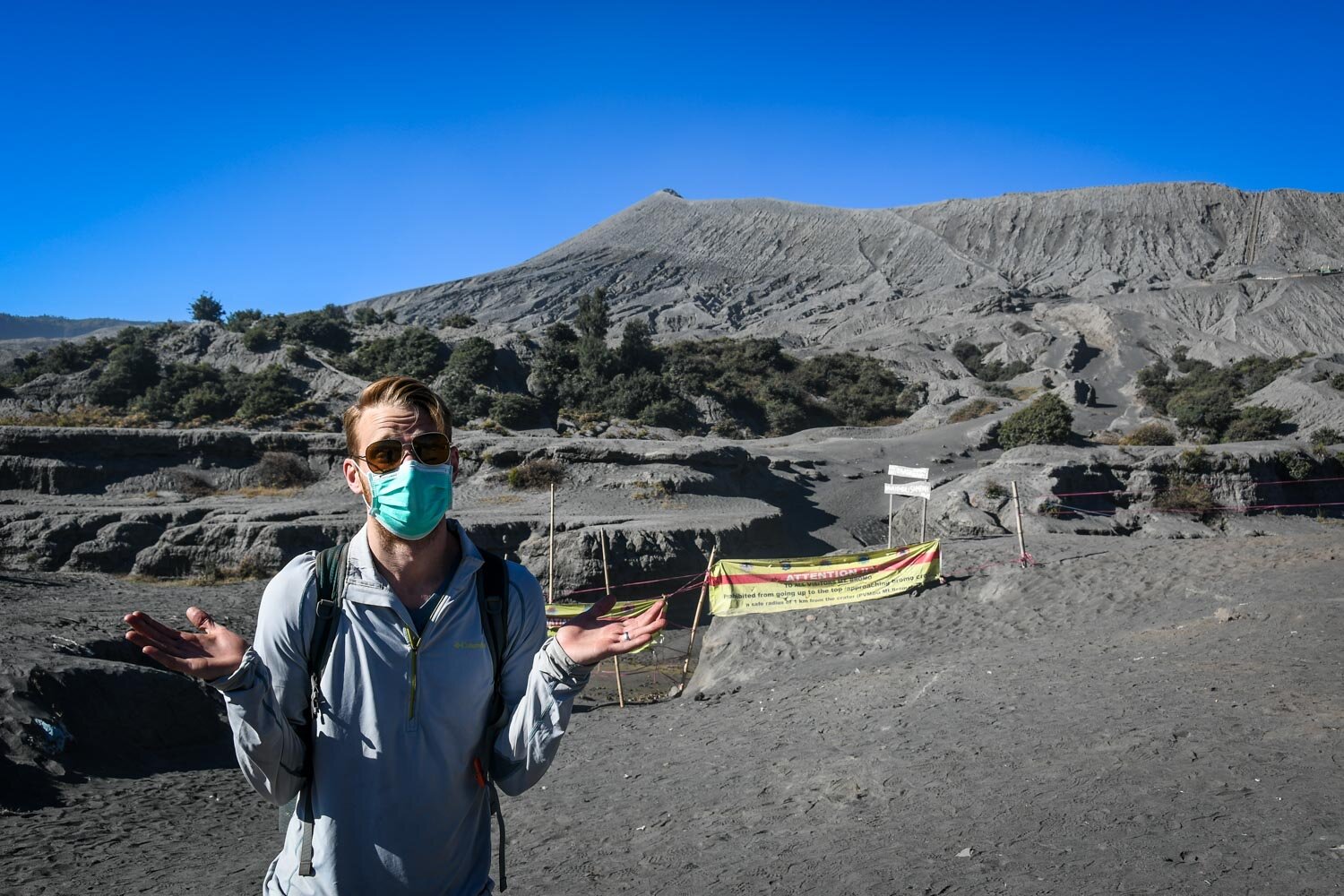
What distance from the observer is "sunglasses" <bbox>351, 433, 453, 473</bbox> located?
195 cm

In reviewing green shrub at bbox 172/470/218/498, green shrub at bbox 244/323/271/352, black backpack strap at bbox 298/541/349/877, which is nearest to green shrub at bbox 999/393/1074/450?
green shrub at bbox 172/470/218/498

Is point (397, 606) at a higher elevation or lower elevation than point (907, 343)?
lower

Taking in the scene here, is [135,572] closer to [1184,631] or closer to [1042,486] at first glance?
[1184,631]

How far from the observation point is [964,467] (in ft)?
93.8

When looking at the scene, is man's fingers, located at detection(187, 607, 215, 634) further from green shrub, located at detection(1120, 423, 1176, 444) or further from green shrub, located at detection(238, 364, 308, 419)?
green shrub, located at detection(1120, 423, 1176, 444)

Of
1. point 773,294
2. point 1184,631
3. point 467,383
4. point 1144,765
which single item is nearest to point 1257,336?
point 773,294

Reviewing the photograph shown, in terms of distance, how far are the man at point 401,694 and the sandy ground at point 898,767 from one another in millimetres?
3385

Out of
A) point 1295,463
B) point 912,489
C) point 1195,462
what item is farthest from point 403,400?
point 1295,463

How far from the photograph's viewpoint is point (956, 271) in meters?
86.2

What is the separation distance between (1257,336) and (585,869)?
68581mm

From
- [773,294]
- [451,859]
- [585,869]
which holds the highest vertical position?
[773,294]

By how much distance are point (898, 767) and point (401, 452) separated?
546 cm

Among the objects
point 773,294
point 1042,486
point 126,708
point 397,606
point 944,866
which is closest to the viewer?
point 397,606

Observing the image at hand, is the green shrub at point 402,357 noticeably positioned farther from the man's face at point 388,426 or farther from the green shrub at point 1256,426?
the man's face at point 388,426
